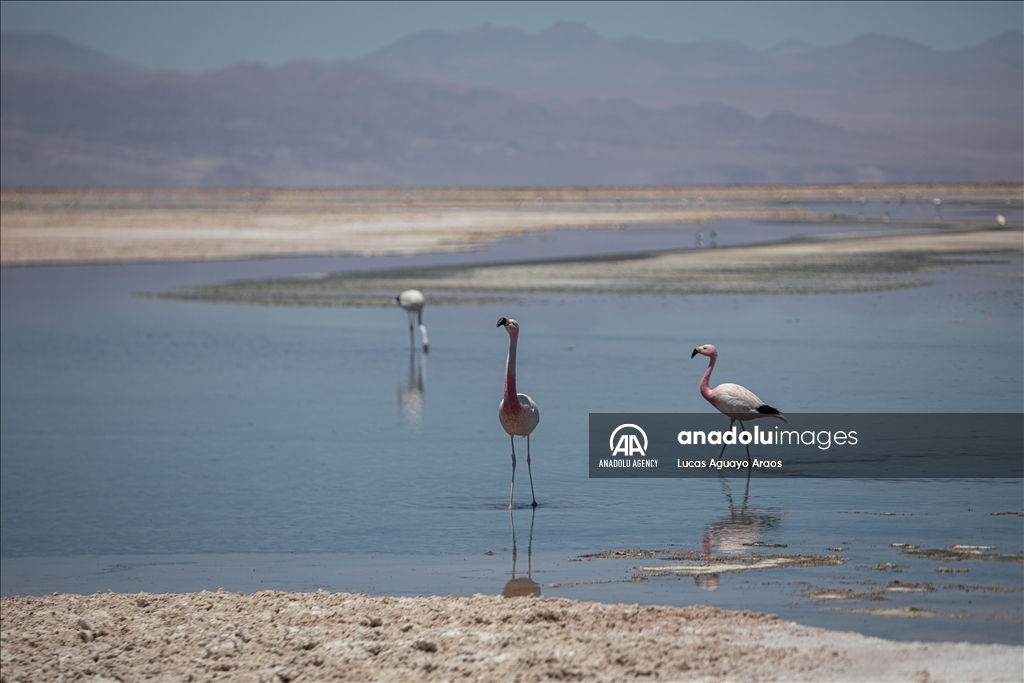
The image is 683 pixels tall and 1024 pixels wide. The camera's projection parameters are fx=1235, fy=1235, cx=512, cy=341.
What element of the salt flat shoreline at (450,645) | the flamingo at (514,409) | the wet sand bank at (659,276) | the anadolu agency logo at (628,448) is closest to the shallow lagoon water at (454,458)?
the anadolu agency logo at (628,448)

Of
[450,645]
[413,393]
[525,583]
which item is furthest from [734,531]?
[413,393]

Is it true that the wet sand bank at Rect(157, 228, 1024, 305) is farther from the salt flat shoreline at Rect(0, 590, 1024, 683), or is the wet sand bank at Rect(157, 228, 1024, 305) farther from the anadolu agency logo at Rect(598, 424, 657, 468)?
the salt flat shoreline at Rect(0, 590, 1024, 683)

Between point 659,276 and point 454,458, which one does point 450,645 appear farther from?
point 659,276

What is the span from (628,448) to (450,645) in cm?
558

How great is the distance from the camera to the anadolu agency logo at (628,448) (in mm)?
11234

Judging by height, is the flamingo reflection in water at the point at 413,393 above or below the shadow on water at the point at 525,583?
above

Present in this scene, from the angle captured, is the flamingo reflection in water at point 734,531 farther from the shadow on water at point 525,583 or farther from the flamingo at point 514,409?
the flamingo at point 514,409

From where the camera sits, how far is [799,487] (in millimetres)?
10062

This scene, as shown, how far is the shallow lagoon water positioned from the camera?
8164mm

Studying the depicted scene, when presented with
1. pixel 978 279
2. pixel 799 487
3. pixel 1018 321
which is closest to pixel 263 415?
pixel 799 487

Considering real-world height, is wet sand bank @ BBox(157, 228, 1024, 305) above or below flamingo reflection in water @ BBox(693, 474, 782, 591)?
above

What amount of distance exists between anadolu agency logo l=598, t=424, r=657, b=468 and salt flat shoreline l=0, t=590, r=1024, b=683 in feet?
13.6

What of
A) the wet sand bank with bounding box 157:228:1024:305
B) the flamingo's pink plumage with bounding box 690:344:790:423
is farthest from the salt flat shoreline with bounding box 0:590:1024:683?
the wet sand bank with bounding box 157:228:1024:305

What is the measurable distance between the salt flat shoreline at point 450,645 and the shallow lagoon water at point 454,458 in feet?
1.66
